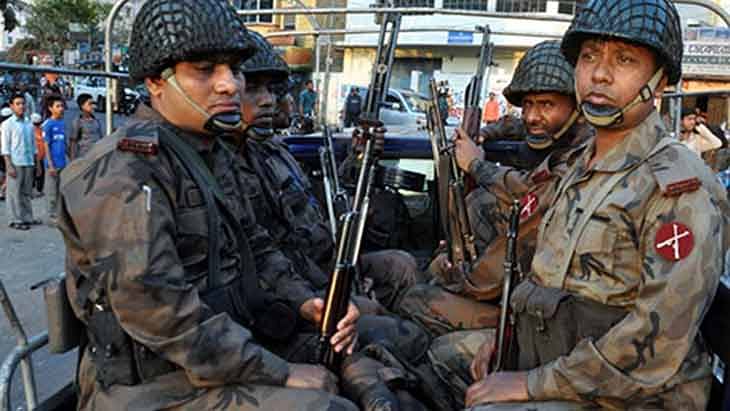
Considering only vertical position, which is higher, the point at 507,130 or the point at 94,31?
the point at 94,31

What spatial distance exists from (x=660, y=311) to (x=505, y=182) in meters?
1.72

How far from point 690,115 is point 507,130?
5.88m

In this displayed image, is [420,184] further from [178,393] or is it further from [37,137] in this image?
[37,137]

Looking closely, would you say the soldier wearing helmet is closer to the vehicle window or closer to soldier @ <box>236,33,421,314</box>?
soldier @ <box>236,33,421,314</box>

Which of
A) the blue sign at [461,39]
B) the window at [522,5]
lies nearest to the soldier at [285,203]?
the blue sign at [461,39]

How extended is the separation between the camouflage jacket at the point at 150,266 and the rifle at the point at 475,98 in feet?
8.11

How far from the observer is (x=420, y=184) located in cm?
437

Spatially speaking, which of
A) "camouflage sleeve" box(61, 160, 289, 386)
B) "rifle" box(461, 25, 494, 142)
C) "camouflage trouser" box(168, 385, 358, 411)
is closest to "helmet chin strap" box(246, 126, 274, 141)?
"rifle" box(461, 25, 494, 142)

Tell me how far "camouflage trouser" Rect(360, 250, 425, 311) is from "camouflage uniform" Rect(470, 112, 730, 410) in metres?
1.80

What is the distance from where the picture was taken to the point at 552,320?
1.96m

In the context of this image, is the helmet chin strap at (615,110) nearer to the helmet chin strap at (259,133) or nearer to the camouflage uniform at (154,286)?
the camouflage uniform at (154,286)

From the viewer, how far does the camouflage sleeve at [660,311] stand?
1662mm

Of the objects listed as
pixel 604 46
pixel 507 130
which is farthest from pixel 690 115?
pixel 604 46

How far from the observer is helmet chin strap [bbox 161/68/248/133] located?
2.02 metres
